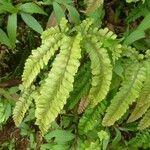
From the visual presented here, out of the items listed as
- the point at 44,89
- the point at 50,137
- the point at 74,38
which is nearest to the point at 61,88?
the point at 44,89

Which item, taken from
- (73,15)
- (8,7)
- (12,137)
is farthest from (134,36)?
(12,137)

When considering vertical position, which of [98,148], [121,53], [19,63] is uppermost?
[121,53]

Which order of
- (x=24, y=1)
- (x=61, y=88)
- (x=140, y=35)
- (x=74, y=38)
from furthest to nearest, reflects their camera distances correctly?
1. (x=24, y=1)
2. (x=140, y=35)
3. (x=74, y=38)
4. (x=61, y=88)

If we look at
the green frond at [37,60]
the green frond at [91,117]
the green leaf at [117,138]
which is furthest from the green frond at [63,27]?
the green leaf at [117,138]

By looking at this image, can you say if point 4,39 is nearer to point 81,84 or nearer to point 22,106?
point 22,106

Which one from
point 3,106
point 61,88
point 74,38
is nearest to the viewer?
point 61,88

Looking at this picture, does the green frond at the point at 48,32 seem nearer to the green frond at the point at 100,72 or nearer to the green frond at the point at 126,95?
the green frond at the point at 100,72

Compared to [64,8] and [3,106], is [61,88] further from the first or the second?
[3,106]
